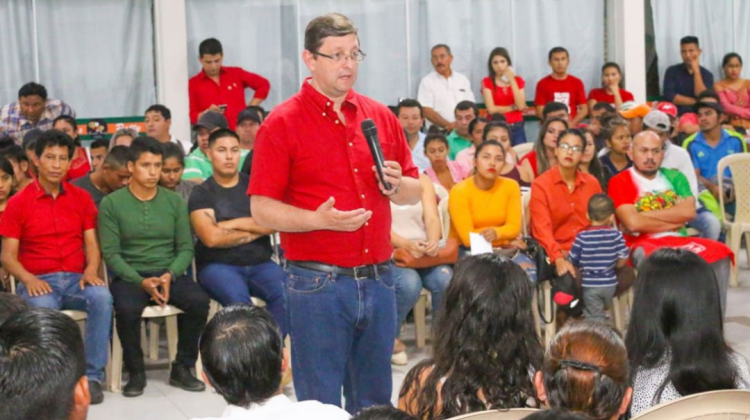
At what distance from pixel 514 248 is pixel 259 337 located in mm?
3459

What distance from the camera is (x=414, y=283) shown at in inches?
216

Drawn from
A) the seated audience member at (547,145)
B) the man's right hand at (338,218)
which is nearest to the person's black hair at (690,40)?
the seated audience member at (547,145)

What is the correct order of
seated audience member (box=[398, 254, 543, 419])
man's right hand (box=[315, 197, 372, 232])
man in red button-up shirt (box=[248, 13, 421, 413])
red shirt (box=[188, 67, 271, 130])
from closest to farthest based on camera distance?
seated audience member (box=[398, 254, 543, 419]) < man's right hand (box=[315, 197, 372, 232]) < man in red button-up shirt (box=[248, 13, 421, 413]) < red shirt (box=[188, 67, 271, 130])

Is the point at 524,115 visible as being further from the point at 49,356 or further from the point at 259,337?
the point at 49,356

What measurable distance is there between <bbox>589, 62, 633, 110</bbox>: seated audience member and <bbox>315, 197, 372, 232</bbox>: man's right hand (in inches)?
268

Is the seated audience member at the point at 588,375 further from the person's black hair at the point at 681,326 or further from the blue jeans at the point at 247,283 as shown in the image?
the blue jeans at the point at 247,283

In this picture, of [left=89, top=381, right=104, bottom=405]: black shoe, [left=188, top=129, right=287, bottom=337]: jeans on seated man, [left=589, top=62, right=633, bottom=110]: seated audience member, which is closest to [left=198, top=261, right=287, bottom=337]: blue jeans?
[left=188, top=129, right=287, bottom=337]: jeans on seated man

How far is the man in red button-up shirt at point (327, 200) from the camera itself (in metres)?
2.93

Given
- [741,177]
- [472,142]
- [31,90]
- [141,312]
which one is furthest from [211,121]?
[741,177]

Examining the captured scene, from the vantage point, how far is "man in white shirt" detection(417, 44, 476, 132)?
29.8 ft

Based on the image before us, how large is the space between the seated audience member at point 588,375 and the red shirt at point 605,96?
7.41m

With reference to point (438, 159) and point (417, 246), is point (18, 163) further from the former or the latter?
point (438, 159)

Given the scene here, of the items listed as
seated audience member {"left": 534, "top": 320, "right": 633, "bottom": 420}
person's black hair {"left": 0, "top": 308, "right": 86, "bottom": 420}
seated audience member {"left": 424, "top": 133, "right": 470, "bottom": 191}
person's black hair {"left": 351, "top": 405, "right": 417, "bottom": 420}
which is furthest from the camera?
seated audience member {"left": 424, "top": 133, "right": 470, "bottom": 191}

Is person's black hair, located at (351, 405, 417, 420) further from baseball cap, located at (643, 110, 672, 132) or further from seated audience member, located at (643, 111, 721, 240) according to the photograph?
baseball cap, located at (643, 110, 672, 132)
